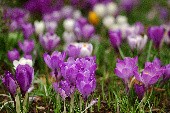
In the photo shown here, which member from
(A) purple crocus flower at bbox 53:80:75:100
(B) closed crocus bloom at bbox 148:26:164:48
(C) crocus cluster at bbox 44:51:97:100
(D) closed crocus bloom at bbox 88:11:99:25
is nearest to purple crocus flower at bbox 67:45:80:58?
(C) crocus cluster at bbox 44:51:97:100

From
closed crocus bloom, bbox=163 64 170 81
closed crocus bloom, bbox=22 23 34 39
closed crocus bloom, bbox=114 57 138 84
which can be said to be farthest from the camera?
closed crocus bloom, bbox=22 23 34 39

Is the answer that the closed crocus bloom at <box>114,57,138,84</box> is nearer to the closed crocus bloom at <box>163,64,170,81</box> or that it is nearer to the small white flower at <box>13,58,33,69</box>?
the closed crocus bloom at <box>163,64,170,81</box>

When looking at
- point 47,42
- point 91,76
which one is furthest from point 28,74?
point 47,42

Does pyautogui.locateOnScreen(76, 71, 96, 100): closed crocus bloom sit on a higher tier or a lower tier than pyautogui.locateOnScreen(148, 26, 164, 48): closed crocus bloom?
lower

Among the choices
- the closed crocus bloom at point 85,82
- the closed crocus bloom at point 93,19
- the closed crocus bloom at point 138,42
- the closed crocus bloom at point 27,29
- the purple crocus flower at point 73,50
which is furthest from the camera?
A: the closed crocus bloom at point 93,19

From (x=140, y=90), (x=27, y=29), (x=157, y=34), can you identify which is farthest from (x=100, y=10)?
(x=140, y=90)

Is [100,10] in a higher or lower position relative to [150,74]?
higher

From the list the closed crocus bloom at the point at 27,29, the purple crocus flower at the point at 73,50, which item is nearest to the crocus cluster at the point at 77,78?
the purple crocus flower at the point at 73,50

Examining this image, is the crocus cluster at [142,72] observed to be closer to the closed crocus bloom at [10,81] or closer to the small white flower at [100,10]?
the closed crocus bloom at [10,81]

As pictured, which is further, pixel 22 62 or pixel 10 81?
pixel 22 62

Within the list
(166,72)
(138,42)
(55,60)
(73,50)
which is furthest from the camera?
(138,42)

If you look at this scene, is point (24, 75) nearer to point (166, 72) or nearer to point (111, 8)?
point (166, 72)
